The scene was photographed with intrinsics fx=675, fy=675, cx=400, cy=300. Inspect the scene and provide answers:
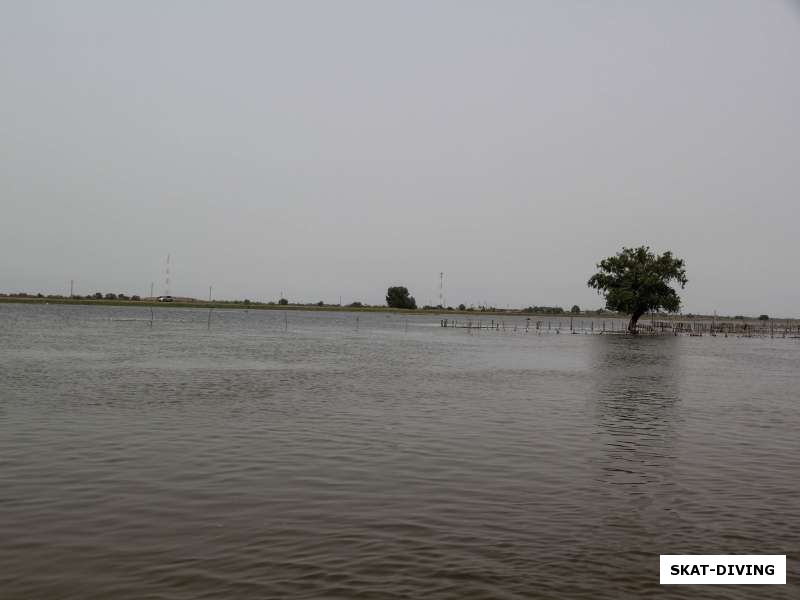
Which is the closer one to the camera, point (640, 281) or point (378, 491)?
point (378, 491)

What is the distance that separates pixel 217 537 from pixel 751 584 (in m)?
7.20

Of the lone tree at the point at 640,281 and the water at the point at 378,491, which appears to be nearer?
the water at the point at 378,491

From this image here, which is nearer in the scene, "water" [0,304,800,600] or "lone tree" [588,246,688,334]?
"water" [0,304,800,600]

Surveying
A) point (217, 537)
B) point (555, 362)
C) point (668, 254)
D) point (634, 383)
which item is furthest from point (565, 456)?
point (668, 254)

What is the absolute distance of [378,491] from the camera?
1257 cm

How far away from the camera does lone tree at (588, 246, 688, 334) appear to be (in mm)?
100750

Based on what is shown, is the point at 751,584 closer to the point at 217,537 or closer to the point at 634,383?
the point at 217,537

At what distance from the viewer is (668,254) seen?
343 ft

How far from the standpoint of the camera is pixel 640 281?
101 metres

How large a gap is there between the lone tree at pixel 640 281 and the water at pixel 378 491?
248 ft

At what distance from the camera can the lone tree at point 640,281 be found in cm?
10075

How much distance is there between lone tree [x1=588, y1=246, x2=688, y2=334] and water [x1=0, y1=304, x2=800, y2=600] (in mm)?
75506

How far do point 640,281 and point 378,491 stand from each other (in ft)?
314

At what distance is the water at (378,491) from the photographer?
845 centimetres
